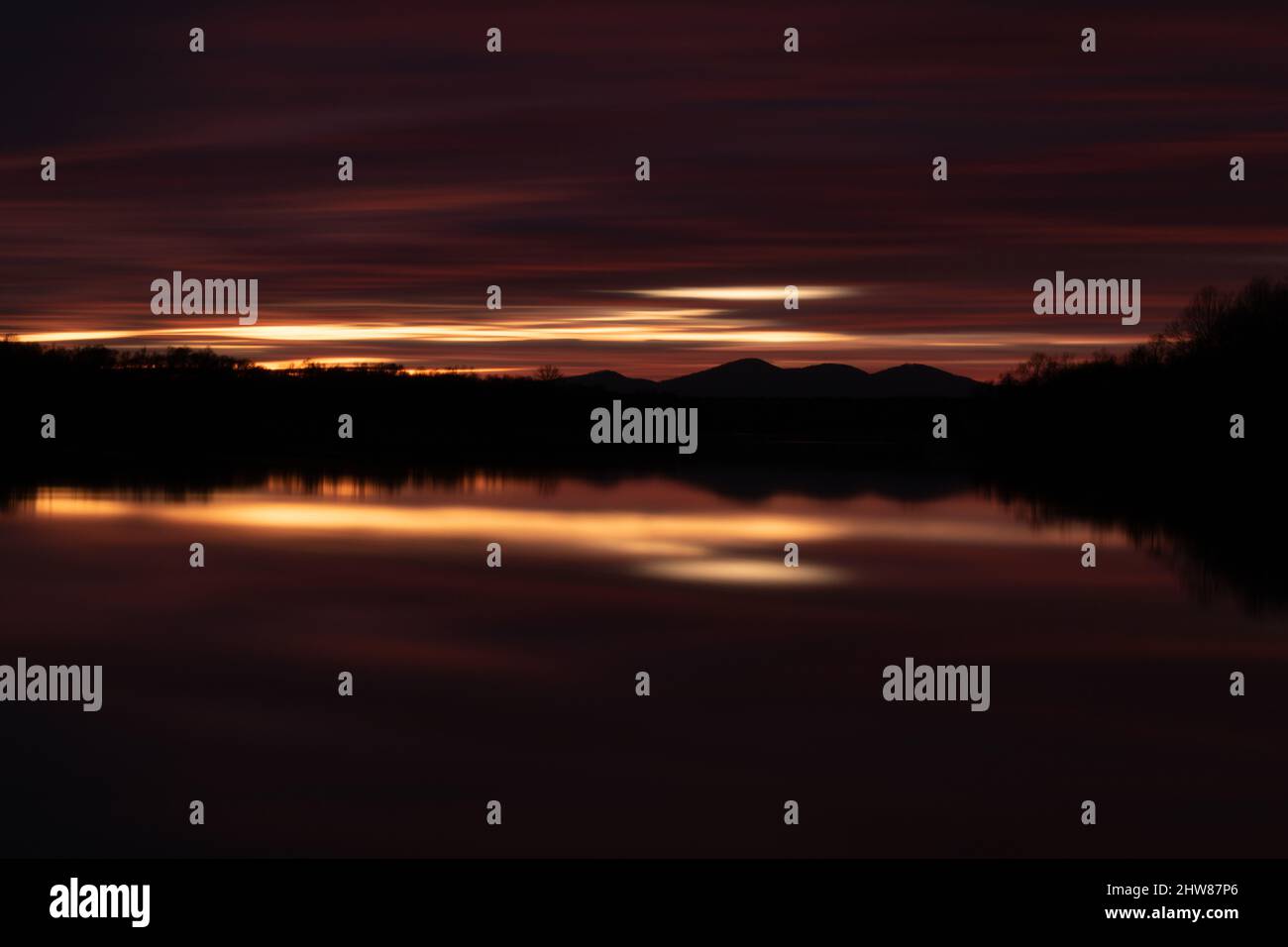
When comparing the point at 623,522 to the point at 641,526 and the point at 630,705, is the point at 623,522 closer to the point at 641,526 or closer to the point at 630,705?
the point at 641,526

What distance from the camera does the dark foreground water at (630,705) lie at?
1109 cm

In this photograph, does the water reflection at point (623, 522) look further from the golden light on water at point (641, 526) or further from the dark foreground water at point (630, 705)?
the dark foreground water at point (630, 705)

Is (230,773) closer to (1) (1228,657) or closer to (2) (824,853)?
(2) (824,853)

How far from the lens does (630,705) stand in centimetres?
1509

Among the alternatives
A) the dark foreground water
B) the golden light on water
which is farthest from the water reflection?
the dark foreground water

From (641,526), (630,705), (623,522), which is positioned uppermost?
(623,522)

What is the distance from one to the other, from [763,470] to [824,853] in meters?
50.4

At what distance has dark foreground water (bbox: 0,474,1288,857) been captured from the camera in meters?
11.1

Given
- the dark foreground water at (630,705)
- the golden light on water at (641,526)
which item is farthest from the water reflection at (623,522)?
the dark foreground water at (630,705)

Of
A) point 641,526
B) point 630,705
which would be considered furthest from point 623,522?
point 630,705

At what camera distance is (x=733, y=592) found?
23.2m

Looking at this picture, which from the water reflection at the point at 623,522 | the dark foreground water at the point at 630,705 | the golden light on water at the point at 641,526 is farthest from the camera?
the water reflection at the point at 623,522

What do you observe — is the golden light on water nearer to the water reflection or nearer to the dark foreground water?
the water reflection
